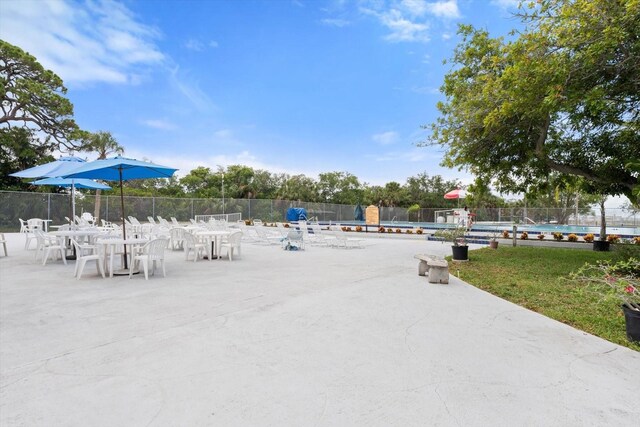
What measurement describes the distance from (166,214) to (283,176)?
729 inches

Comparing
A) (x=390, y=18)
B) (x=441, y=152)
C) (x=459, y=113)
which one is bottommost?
(x=441, y=152)

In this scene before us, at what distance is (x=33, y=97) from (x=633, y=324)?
3119 centimetres

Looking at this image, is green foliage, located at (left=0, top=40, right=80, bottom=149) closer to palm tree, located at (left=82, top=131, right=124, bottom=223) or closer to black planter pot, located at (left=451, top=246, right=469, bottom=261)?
palm tree, located at (left=82, top=131, right=124, bottom=223)

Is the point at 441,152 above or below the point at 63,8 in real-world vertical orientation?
below

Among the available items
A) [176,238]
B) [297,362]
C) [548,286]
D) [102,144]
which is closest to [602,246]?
[548,286]

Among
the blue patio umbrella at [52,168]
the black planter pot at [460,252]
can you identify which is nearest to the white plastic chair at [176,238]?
the blue patio umbrella at [52,168]

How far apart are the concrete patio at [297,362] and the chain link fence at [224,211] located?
17.5 m

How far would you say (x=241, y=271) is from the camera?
798cm

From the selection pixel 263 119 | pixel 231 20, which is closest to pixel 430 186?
pixel 263 119

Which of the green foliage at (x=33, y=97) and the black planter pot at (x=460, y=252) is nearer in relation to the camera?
the black planter pot at (x=460, y=252)

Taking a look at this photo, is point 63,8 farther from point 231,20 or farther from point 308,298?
point 308,298

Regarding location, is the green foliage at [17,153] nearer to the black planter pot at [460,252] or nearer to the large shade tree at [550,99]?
the large shade tree at [550,99]

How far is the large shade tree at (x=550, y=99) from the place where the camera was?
21.6 ft

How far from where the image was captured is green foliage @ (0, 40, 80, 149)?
73.0 ft
